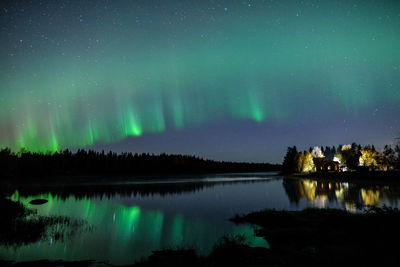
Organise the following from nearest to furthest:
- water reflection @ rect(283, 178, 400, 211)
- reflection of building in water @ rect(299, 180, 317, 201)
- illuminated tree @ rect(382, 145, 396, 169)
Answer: water reflection @ rect(283, 178, 400, 211), reflection of building in water @ rect(299, 180, 317, 201), illuminated tree @ rect(382, 145, 396, 169)

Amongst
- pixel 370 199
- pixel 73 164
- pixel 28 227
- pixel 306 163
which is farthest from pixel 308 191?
pixel 73 164

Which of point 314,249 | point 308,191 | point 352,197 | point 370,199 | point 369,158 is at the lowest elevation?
point 308,191

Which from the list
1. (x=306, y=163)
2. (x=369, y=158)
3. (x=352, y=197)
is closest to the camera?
(x=352, y=197)

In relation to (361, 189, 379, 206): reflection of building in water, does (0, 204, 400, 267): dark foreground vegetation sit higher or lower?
higher

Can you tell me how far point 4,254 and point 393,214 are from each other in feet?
71.4

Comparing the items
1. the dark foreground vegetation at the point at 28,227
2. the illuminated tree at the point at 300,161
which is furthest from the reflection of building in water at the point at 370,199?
the illuminated tree at the point at 300,161

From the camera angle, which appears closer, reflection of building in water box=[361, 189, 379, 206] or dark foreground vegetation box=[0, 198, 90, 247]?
dark foreground vegetation box=[0, 198, 90, 247]

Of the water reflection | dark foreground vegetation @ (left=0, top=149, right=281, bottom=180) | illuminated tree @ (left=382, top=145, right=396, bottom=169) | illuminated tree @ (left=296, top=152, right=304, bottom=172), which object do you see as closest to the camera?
the water reflection

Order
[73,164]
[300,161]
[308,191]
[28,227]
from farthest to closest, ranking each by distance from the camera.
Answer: [73,164] → [300,161] → [308,191] → [28,227]

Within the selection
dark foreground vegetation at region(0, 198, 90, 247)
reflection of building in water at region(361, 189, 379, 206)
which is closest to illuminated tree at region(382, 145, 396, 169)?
reflection of building in water at region(361, 189, 379, 206)

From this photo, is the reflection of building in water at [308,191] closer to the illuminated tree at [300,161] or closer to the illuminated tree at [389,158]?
the illuminated tree at [389,158]

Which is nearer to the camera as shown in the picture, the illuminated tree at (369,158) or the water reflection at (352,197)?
the water reflection at (352,197)

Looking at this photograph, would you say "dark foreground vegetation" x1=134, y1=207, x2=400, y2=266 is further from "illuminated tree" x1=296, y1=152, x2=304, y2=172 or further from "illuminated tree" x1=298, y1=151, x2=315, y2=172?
"illuminated tree" x1=296, y1=152, x2=304, y2=172

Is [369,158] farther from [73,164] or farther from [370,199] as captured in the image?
[73,164]
